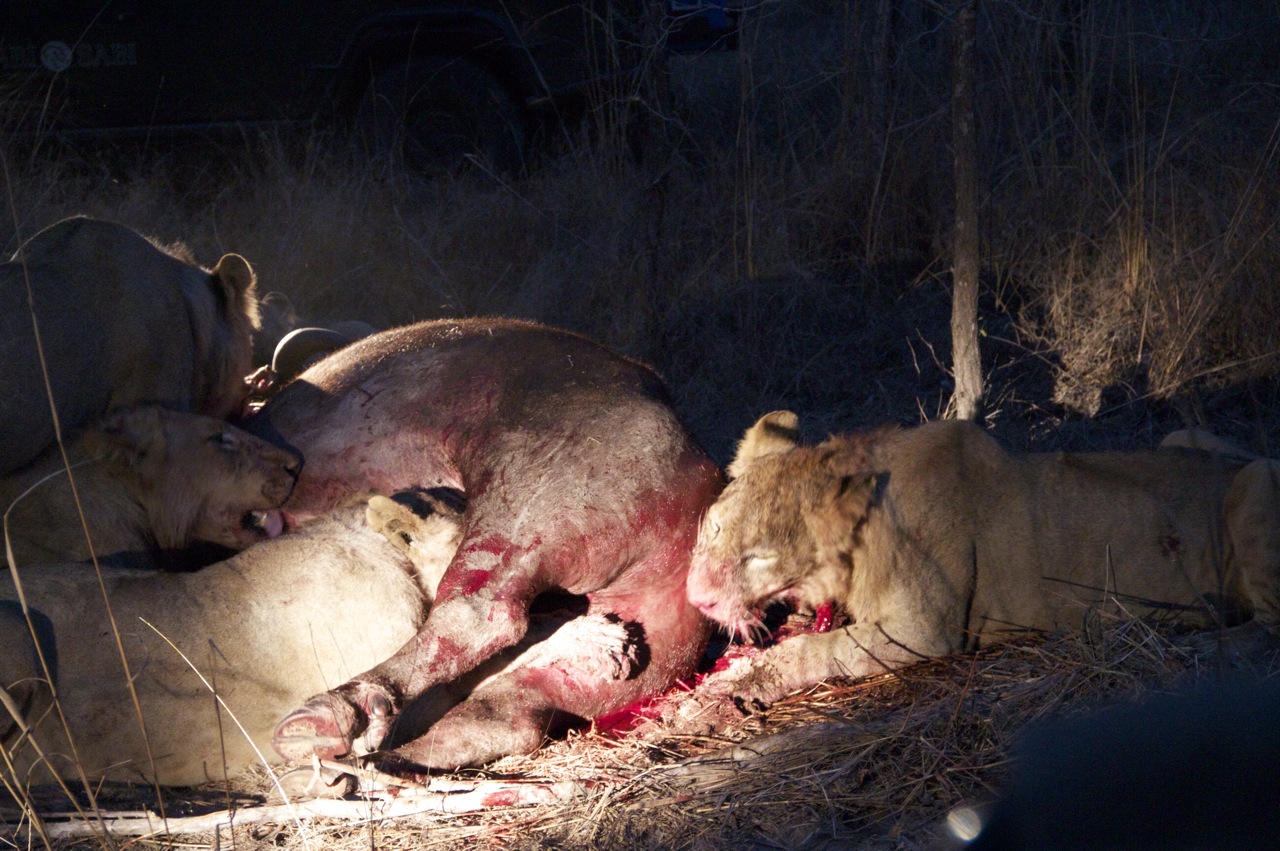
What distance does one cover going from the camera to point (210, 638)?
3402 millimetres

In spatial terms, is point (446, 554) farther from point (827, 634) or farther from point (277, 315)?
point (277, 315)

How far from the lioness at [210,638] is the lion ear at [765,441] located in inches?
34.4

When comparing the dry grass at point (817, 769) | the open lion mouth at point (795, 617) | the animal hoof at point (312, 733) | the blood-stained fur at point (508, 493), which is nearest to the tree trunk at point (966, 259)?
the open lion mouth at point (795, 617)

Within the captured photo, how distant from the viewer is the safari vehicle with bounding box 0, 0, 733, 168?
8727 mm

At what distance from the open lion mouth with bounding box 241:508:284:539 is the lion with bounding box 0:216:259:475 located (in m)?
0.44

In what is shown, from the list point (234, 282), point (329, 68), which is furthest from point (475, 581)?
point (329, 68)

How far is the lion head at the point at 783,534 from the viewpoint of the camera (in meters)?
3.46

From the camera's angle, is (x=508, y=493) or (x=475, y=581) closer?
(x=475, y=581)

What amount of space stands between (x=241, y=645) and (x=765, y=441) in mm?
1607

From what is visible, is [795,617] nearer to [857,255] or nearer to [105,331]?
[105,331]

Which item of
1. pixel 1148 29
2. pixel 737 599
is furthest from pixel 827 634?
pixel 1148 29

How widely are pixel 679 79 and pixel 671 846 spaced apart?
27.0 ft

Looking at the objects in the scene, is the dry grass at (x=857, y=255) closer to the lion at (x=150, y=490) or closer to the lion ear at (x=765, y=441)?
the lion ear at (x=765, y=441)

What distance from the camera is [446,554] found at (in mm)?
3621
